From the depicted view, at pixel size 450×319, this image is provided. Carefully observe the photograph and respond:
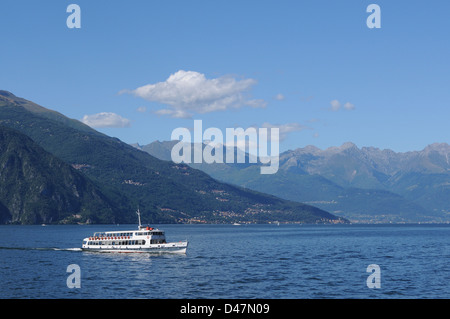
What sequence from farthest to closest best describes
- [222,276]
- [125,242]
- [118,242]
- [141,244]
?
1. [118,242]
2. [125,242]
3. [141,244]
4. [222,276]

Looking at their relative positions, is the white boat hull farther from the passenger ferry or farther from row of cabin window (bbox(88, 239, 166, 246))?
row of cabin window (bbox(88, 239, 166, 246))

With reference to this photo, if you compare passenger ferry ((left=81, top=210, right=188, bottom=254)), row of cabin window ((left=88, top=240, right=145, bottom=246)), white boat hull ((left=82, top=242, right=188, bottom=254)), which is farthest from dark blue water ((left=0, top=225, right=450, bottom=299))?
row of cabin window ((left=88, top=240, right=145, bottom=246))

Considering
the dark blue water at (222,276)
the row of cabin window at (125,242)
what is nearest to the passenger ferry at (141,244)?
the row of cabin window at (125,242)

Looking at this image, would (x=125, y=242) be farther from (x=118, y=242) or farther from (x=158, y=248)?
(x=158, y=248)

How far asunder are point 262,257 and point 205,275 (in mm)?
42708

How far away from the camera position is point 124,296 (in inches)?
2980

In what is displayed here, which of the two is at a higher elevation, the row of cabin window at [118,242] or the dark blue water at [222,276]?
the row of cabin window at [118,242]

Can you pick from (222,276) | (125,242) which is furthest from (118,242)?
(222,276)

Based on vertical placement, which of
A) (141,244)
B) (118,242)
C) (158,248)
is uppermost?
(118,242)

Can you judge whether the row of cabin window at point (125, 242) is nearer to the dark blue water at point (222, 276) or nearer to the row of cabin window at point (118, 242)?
the row of cabin window at point (118, 242)

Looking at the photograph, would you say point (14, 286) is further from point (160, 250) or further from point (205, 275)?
point (160, 250)
